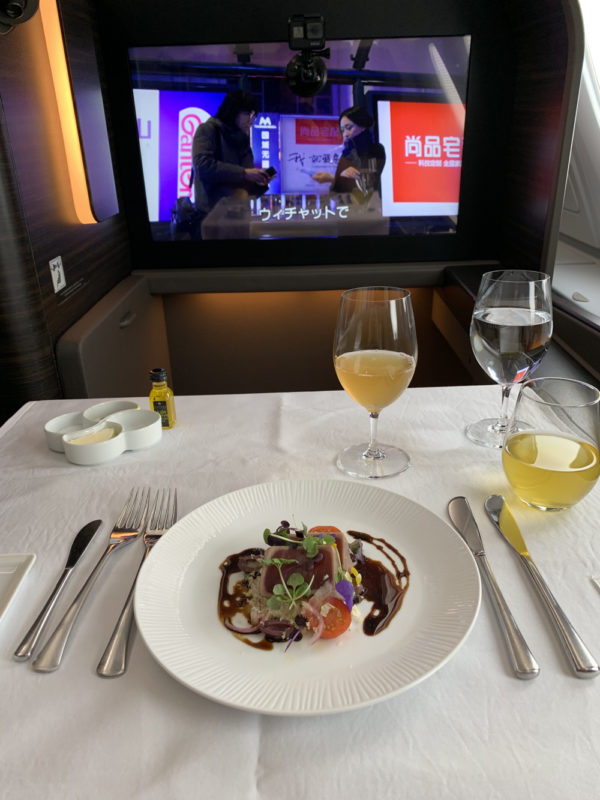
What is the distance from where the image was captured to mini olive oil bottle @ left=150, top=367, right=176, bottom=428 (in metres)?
0.97

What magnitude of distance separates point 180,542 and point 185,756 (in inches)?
9.4

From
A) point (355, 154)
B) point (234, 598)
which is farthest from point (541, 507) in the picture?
point (355, 154)

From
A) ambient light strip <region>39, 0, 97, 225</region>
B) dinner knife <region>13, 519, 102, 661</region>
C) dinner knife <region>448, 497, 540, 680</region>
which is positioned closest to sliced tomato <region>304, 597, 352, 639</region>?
dinner knife <region>448, 497, 540, 680</region>

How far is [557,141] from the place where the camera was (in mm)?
1820

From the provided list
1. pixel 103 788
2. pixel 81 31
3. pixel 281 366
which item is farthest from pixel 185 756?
pixel 281 366

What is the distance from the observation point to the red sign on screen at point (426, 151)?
2.25m

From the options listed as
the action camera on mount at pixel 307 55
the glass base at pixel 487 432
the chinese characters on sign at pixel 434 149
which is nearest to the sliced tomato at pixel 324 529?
Answer: the glass base at pixel 487 432

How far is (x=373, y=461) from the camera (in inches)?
34.2

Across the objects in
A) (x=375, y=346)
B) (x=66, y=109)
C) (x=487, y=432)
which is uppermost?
(x=66, y=109)

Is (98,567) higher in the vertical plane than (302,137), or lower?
lower

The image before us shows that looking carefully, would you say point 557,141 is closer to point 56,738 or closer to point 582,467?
point 582,467

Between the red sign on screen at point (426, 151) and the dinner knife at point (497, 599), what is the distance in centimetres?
186

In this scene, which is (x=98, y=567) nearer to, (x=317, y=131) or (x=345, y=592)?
(x=345, y=592)

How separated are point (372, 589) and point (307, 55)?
2028 millimetres
